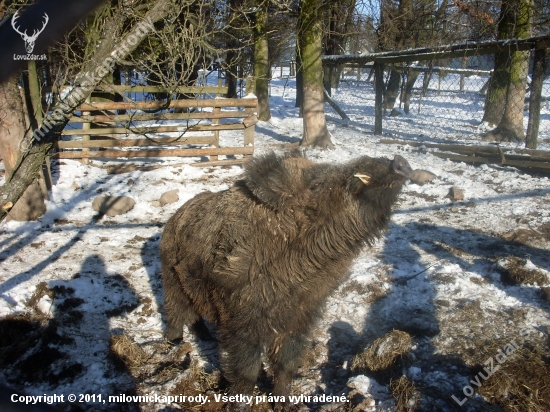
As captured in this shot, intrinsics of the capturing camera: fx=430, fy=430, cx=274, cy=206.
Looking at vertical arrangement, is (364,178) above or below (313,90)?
below

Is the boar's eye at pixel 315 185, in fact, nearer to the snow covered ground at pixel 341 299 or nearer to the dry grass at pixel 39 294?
the snow covered ground at pixel 341 299

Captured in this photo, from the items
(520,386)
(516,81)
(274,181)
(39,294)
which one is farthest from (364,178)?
(516,81)

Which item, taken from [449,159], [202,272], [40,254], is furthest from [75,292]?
[449,159]

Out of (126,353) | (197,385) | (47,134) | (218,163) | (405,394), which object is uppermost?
(47,134)

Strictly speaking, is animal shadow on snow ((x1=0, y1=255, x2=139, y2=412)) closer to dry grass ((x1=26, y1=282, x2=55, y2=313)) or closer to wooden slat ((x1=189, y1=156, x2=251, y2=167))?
dry grass ((x1=26, y1=282, x2=55, y2=313))

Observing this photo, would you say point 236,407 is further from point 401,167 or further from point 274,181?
point 401,167

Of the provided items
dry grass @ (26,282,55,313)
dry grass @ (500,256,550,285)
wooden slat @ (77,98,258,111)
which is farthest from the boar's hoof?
wooden slat @ (77,98,258,111)

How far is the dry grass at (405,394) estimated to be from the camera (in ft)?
9.57

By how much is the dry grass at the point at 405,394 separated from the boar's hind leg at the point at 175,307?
1771 millimetres

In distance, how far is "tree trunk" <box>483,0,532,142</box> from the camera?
10312 millimetres

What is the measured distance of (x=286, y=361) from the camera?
3205 mm

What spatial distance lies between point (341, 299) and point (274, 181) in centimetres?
226

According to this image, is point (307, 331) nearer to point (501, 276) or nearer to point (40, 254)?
point (501, 276)

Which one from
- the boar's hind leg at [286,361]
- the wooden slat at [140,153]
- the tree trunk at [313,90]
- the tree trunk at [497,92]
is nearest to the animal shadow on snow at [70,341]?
the boar's hind leg at [286,361]
